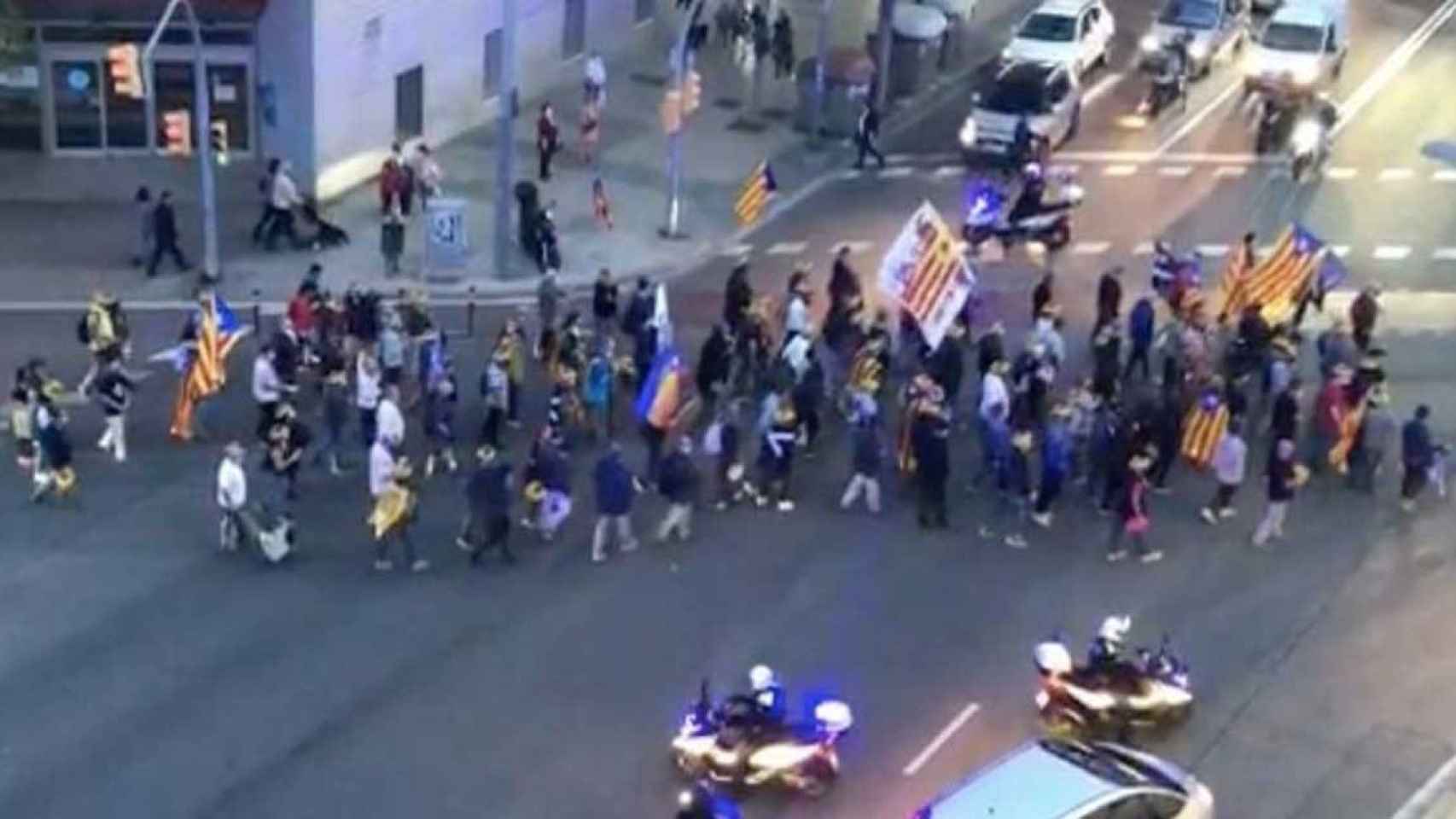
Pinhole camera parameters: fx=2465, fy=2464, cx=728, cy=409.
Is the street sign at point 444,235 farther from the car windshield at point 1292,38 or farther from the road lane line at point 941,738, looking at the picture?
the car windshield at point 1292,38

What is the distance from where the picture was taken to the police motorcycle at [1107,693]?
80.2 feet

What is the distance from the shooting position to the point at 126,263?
118 ft

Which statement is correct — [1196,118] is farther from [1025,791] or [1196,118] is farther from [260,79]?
[1025,791]

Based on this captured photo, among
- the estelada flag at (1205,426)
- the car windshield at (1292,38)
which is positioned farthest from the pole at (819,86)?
the estelada flag at (1205,426)

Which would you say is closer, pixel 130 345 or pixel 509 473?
pixel 509 473

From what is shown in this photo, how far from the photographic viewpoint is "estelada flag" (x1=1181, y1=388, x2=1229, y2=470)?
29281 millimetres

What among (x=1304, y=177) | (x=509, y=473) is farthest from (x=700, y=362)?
(x=1304, y=177)

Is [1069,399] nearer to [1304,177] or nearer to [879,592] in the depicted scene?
[879,592]

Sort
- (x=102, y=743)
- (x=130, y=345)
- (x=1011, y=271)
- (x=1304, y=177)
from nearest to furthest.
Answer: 1. (x=102, y=743)
2. (x=130, y=345)
3. (x=1011, y=271)
4. (x=1304, y=177)

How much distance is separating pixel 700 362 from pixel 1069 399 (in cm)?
470

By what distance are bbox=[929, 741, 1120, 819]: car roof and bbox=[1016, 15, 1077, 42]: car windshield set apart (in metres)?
26.6

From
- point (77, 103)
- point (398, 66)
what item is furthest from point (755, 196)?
point (77, 103)

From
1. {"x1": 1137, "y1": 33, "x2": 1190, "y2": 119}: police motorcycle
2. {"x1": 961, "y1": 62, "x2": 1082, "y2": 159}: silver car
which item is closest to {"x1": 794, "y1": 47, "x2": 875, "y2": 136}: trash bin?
{"x1": 961, "y1": 62, "x2": 1082, "y2": 159}: silver car

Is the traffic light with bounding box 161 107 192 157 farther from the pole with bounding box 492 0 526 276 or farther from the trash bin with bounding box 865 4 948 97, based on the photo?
the trash bin with bounding box 865 4 948 97
